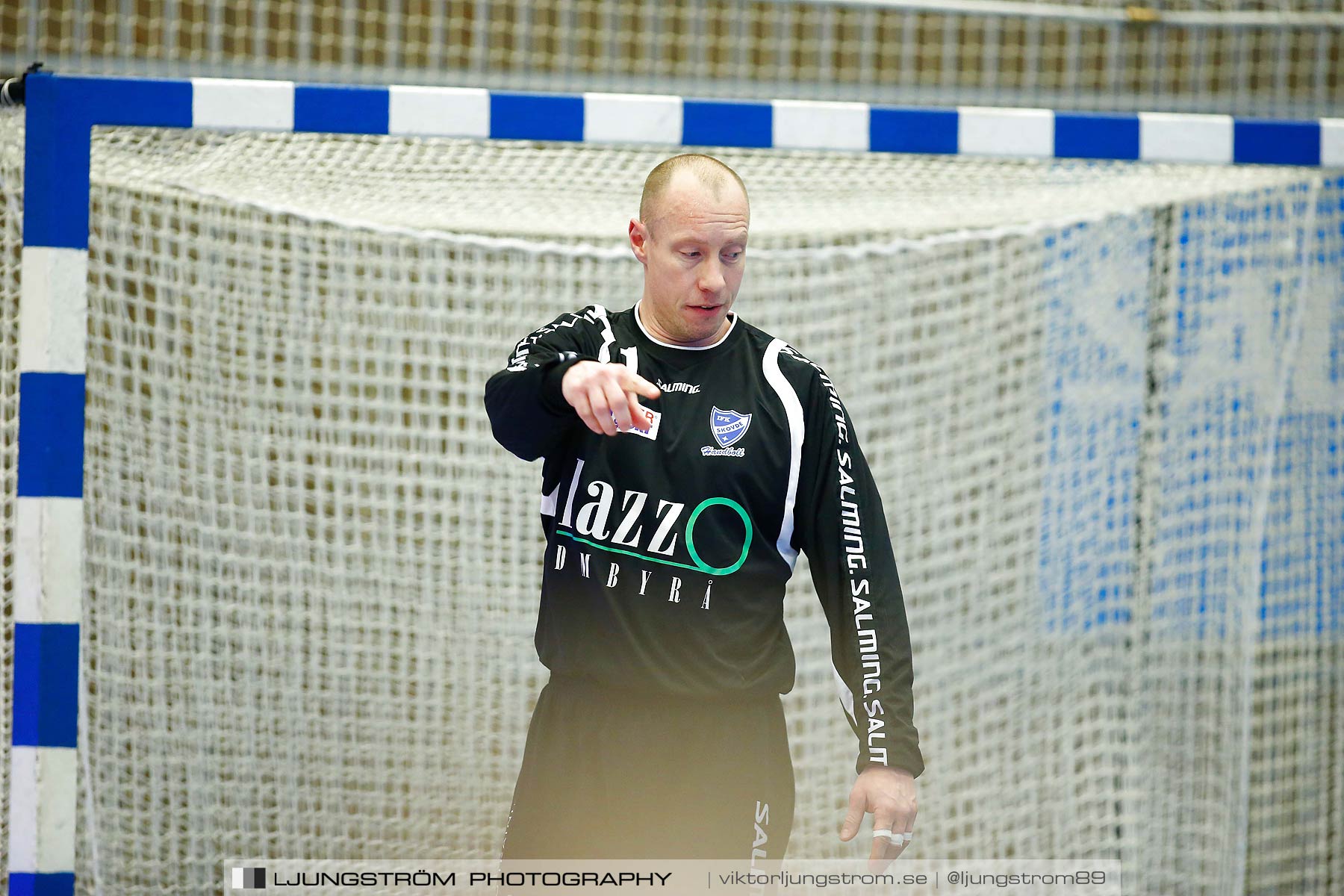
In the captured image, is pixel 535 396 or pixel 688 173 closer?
pixel 535 396

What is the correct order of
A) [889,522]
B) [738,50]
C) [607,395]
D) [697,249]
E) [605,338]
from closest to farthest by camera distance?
[607,395]
[697,249]
[605,338]
[889,522]
[738,50]

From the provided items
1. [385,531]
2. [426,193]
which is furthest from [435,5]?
[385,531]

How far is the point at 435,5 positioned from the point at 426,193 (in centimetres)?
220

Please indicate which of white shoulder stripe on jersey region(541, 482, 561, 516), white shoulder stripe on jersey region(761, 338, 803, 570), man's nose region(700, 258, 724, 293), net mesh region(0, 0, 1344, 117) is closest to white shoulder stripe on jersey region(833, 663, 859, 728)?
white shoulder stripe on jersey region(761, 338, 803, 570)

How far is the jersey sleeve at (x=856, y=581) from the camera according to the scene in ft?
5.69

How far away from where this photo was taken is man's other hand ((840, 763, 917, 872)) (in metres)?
1.70

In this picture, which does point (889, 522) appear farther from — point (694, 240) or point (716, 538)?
point (694, 240)

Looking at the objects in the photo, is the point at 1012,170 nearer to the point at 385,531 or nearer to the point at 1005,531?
the point at 1005,531

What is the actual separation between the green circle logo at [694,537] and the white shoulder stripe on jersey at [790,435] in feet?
0.21

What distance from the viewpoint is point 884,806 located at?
170cm

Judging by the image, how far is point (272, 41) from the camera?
180 inches

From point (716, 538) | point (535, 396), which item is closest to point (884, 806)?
point (716, 538)

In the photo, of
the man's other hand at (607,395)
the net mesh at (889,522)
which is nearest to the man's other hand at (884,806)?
the man's other hand at (607,395)

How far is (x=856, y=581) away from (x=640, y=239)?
64cm
